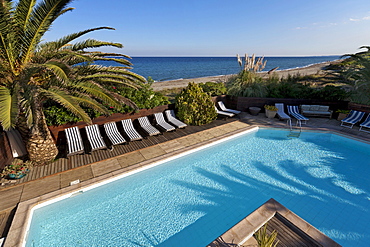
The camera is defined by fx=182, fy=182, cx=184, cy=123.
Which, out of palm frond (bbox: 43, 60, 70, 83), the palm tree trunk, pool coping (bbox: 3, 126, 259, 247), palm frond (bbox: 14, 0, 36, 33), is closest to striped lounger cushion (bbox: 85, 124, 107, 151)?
the palm tree trunk

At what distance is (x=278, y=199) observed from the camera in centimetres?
527

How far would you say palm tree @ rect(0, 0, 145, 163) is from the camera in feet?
14.3

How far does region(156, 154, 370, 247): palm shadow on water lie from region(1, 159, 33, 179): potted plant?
480cm

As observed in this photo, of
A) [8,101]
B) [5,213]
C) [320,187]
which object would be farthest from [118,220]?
[320,187]

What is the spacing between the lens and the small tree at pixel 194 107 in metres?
9.87

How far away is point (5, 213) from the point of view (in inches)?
175

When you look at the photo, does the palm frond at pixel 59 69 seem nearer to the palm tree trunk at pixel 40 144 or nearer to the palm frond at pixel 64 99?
the palm frond at pixel 64 99

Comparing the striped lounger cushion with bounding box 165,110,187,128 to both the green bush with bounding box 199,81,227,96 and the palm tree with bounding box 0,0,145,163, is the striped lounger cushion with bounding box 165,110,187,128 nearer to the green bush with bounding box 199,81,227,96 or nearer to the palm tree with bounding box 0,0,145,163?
the green bush with bounding box 199,81,227,96

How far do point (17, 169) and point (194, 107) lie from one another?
7.44 meters

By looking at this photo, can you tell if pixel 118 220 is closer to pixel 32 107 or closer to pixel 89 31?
pixel 32 107

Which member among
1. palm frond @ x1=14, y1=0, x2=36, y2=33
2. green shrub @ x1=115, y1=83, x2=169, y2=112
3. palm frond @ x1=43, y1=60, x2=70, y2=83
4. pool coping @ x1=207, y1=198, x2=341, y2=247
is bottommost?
pool coping @ x1=207, y1=198, x2=341, y2=247

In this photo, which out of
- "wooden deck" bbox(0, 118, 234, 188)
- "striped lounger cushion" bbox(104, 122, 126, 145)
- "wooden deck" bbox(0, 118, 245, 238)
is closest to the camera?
"wooden deck" bbox(0, 118, 245, 238)

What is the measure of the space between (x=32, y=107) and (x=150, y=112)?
5.13 m

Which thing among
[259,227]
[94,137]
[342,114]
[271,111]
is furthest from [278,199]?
[342,114]
